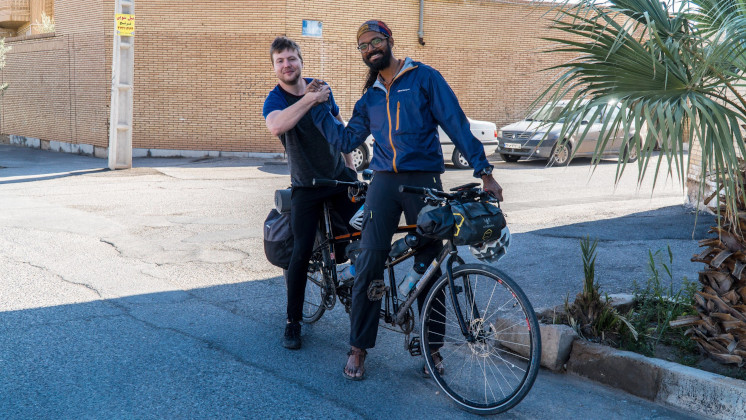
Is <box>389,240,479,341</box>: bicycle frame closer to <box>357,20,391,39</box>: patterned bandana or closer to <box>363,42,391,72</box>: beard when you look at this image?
<box>363,42,391,72</box>: beard

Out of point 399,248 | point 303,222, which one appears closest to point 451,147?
point 303,222

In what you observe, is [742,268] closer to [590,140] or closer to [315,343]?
[315,343]

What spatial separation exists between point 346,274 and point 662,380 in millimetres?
1970

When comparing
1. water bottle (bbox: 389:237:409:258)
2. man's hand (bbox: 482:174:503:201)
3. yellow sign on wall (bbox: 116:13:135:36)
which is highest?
yellow sign on wall (bbox: 116:13:135:36)

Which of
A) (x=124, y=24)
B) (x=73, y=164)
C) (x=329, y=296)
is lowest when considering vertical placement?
(x=73, y=164)

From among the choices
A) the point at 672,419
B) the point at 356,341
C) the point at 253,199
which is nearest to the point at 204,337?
the point at 356,341

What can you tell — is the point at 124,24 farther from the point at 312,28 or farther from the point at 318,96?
the point at 318,96

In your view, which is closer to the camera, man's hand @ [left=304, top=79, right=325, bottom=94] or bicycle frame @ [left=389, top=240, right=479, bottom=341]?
bicycle frame @ [left=389, top=240, right=479, bottom=341]

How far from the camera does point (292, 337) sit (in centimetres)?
479

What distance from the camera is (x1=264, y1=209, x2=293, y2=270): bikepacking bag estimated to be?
4.95 meters

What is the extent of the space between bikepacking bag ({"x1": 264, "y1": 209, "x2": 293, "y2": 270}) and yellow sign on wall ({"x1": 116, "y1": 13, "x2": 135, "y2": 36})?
1299 cm

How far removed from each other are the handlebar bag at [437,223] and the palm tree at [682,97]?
0.70 metres

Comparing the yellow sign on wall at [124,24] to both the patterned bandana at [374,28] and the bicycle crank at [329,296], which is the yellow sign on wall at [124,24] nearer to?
the bicycle crank at [329,296]

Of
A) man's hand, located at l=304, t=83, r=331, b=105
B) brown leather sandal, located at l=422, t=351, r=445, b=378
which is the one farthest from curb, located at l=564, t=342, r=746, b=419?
man's hand, located at l=304, t=83, r=331, b=105
